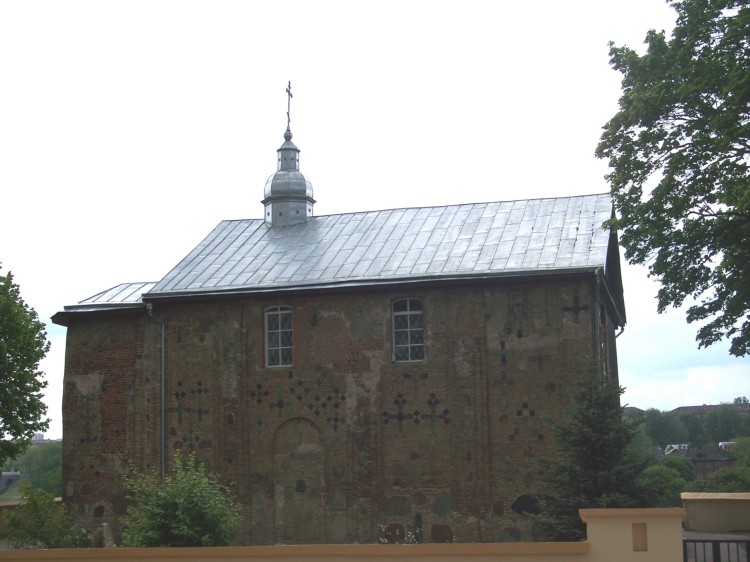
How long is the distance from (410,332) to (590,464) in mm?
6819

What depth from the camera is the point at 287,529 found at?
73.8ft

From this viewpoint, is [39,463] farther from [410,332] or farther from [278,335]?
[410,332]

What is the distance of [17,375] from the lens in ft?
82.4

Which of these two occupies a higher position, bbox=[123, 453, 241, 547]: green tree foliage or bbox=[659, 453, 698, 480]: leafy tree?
bbox=[123, 453, 241, 547]: green tree foliage

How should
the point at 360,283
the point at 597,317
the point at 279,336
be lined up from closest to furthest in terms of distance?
1. the point at 597,317
2. the point at 360,283
3. the point at 279,336

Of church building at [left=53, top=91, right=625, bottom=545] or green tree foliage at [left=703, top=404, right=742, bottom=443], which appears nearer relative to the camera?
church building at [left=53, top=91, right=625, bottom=545]

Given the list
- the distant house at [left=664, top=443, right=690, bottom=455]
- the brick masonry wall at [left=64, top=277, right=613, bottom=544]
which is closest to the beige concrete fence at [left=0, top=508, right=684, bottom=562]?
the brick masonry wall at [left=64, top=277, right=613, bottom=544]

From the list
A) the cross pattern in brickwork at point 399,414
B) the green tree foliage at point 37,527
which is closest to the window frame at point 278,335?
the cross pattern in brickwork at point 399,414

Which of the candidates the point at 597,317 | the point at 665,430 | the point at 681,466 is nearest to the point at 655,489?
the point at 597,317

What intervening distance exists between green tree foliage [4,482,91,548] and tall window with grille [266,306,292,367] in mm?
5778

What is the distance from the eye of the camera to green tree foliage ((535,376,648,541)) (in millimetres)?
16156

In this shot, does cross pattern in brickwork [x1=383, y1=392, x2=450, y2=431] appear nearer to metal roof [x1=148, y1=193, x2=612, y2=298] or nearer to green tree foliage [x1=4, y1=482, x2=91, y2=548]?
metal roof [x1=148, y1=193, x2=612, y2=298]

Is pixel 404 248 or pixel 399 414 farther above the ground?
pixel 404 248

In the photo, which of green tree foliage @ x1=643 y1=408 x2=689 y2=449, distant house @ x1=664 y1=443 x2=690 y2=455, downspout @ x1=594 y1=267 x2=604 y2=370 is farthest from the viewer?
green tree foliage @ x1=643 y1=408 x2=689 y2=449
